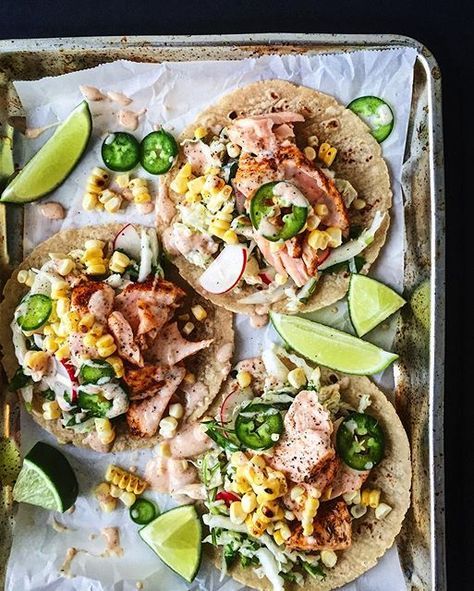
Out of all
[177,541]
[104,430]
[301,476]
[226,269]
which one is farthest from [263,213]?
[177,541]

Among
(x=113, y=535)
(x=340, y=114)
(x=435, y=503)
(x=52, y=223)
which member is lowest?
(x=113, y=535)

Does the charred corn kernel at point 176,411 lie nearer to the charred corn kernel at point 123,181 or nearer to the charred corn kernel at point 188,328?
the charred corn kernel at point 188,328

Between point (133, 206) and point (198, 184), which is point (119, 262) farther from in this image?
point (198, 184)

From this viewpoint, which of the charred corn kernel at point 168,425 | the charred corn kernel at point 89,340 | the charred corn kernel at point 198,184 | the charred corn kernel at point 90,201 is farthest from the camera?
the charred corn kernel at point 90,201

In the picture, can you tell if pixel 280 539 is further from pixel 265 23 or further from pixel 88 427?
pixel 265 23

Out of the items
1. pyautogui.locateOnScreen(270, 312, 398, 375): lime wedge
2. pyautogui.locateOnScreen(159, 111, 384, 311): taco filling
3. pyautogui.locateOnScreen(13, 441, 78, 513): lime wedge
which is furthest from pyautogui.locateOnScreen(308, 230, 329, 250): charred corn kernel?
pyautogui.locateOnScreen(13, 441, 78, 513): lime wedge

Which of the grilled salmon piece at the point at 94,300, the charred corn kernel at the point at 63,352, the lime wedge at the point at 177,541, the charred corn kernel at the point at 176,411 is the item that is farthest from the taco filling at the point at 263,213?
the lime wedge at the point at 177,541

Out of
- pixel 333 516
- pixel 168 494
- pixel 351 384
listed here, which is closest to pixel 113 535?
pixel 168 494
